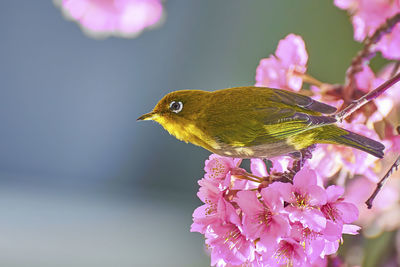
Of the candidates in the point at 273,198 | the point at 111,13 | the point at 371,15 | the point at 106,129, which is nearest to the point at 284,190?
the point at 273,198

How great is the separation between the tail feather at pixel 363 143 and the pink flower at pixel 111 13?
1.39 feet

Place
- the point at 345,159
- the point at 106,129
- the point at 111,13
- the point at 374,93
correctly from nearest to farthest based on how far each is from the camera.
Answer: the point at 374,93, the point at 345,159, the point at 111,13, the point at 106,129

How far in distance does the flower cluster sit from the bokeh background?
1.22 meters

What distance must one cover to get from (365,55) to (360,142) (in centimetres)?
12

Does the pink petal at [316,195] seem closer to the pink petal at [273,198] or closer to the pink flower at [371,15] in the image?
the pink petal at [273,198]

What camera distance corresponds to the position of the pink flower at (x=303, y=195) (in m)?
0.27

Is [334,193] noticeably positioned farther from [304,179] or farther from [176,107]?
[176,107]

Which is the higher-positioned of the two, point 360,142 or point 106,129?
point 106,129

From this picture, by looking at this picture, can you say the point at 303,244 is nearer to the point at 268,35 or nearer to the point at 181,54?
the point at 268,35

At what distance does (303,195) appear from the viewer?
272 mm

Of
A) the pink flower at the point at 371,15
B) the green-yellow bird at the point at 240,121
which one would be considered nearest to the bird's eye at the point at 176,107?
the green-yellow bird at the point at 240,121

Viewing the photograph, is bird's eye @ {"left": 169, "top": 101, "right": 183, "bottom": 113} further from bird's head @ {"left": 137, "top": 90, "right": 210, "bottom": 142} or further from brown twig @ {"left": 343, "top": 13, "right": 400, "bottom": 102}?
brown twig @ {"left": 343, "top": 13, "right": 400, "bottom": 102}

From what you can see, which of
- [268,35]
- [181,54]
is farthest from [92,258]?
[268,35]

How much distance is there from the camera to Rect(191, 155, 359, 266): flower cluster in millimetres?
265
